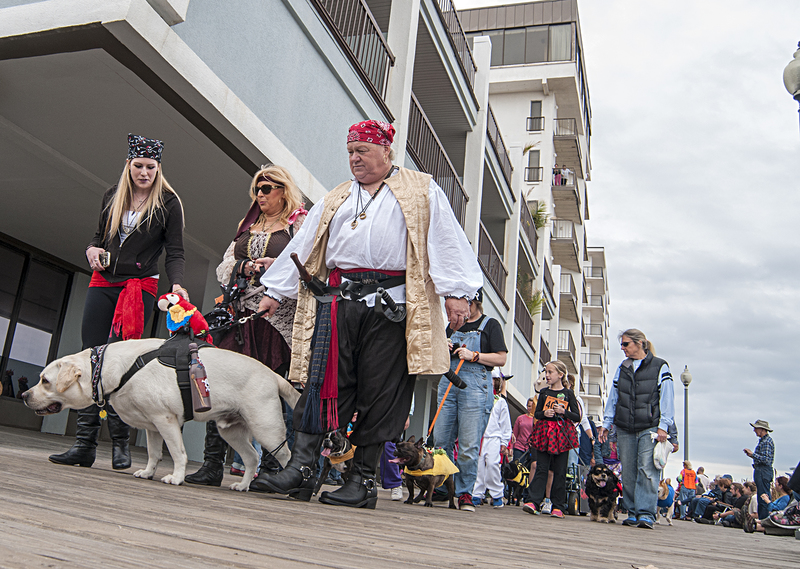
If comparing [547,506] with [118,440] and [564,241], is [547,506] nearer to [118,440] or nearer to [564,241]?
[118,440]

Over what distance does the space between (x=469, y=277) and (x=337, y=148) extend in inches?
198

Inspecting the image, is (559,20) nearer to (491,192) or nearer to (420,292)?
(491,192)

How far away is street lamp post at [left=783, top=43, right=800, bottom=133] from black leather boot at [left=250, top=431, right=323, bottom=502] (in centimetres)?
639

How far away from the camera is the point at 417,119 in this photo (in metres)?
12.4

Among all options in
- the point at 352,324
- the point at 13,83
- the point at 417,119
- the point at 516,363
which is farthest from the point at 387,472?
the point at 516,363

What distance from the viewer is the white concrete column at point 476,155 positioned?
16.8 metres

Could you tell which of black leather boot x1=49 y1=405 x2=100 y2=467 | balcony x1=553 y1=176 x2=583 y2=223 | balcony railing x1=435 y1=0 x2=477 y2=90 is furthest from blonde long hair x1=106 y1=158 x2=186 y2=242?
balcony x1=553 y1=176 x2=583 y2=223

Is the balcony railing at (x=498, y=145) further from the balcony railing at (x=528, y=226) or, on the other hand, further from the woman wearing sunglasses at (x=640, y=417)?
the woman wearing sunglasses at (x=640, y=417)

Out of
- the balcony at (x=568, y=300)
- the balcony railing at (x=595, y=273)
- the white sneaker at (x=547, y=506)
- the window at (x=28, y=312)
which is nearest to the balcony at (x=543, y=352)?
the balcony at (x=568, y=300)

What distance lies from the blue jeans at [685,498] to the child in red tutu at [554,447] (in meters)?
17.4

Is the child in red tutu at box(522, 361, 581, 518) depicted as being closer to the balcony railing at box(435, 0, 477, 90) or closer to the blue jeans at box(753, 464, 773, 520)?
→ the blue jeans at box(753, 464, 773, 520)

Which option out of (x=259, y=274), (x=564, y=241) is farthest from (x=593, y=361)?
(x=259, y=274)

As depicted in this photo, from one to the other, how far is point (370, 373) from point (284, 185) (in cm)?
171

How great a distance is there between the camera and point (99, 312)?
14.7ft
